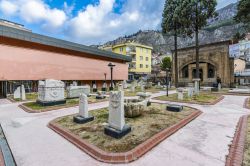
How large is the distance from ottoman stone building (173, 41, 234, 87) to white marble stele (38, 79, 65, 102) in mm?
25674

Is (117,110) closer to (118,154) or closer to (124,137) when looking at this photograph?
(124,137)

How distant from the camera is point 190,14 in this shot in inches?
781

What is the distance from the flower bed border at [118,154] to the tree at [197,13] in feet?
54.6

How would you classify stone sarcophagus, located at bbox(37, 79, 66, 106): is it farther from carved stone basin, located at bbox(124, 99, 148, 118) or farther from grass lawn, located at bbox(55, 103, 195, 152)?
carved stone basin, located at bbox(124, 99, 148, 118)

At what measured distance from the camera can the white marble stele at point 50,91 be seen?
401 inches

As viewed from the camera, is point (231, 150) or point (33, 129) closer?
point (231, 150)

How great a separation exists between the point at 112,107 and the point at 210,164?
3072 millimetres

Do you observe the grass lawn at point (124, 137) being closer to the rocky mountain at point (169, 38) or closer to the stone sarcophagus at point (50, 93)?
the stone sarcophagus at point (50, 93)

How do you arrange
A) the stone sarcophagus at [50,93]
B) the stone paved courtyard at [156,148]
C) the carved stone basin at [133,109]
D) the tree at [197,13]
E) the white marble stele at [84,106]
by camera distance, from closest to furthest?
1. the stone paved courtyard at [156,148]
2. the white marble stele at [84,106]
3. the carved stone basin at [133,109]
4. the stone sarcophagus at [50,93]
5. the tree at [197,13]

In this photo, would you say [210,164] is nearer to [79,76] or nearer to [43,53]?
[43,53]

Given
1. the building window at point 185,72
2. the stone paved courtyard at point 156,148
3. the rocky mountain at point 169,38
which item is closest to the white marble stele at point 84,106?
the stone paved courtyard at point 156,148

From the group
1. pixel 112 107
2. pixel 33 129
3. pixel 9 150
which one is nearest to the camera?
pixel 9 150

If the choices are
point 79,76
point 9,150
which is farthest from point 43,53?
point 9,150

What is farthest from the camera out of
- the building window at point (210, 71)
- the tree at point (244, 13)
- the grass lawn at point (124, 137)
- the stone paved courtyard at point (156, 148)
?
the building window at point (210, 71)
